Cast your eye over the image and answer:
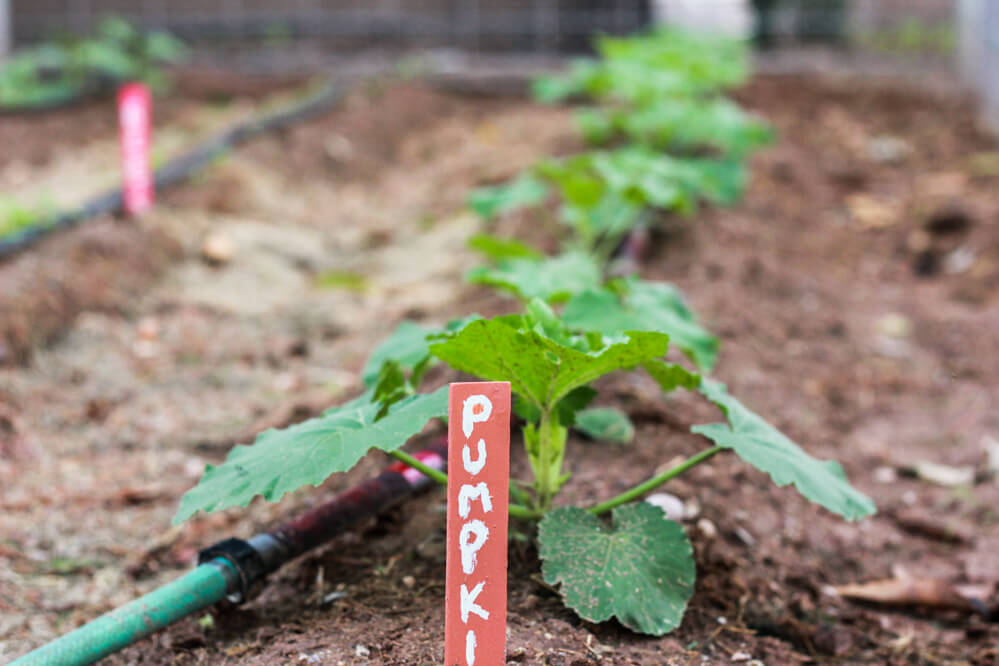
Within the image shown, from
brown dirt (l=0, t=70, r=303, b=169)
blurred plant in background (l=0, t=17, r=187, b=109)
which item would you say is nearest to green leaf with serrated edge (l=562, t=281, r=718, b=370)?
brown dirt (l=0, t=70, r=303, b=169)

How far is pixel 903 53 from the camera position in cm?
838

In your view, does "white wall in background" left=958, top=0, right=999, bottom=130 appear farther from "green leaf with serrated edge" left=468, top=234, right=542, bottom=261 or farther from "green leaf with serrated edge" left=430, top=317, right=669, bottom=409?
"green leaf with serrated edge" left=430, top=317, right=669, bottom=409

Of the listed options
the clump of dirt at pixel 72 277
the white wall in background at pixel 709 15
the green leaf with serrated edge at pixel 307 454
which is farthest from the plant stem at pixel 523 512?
the white wall in background at pixel 709 15

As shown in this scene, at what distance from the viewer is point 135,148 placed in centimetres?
438

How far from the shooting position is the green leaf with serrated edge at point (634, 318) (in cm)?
201

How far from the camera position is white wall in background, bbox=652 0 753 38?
8859mm

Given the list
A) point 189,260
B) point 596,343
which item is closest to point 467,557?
point 596,343

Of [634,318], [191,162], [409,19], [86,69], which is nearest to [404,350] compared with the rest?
[634,318]

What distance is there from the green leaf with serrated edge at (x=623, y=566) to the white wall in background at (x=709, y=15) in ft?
25.9

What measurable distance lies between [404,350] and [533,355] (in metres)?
0.40

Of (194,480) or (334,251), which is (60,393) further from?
(334,251)

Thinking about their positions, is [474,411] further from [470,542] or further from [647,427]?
[647,427]

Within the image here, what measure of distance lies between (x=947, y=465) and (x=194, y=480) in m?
2.14

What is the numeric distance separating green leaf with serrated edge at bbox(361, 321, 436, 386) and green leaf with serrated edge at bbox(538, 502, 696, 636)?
1.30 feet
